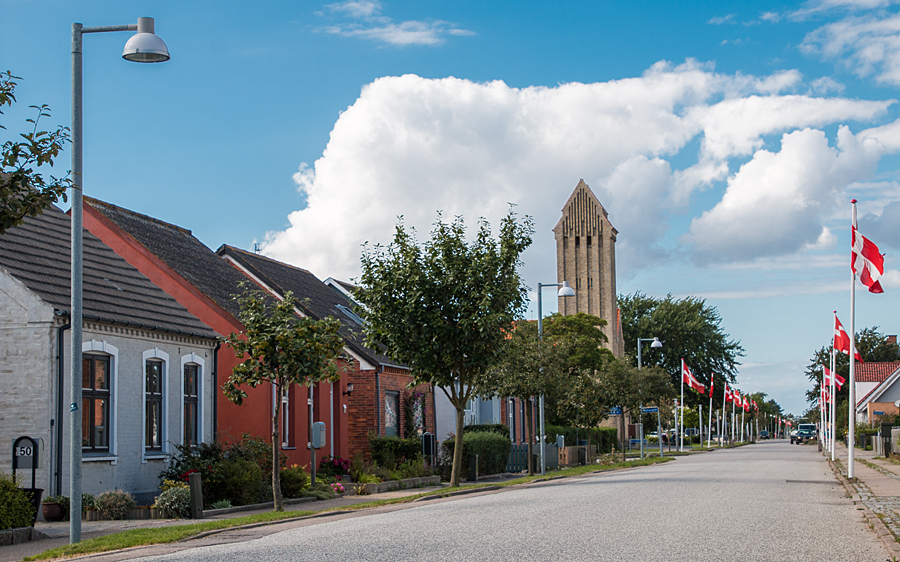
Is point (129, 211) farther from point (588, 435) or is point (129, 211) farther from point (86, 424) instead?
point (588, 435)

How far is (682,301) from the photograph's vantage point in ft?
319

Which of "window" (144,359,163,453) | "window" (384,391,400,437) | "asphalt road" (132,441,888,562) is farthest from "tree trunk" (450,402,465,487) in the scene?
"window" (144,359,163,453)

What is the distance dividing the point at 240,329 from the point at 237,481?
7657mm

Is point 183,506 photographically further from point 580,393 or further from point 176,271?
point 580,393

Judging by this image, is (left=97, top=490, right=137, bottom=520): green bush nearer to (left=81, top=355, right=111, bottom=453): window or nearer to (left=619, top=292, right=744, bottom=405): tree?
(left=81, top=355, right=111, bottom=453): window

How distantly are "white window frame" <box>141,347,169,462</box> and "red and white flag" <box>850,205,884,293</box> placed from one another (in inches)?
669

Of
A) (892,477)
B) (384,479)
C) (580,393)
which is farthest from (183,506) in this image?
(580,393)

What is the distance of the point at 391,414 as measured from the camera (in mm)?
31000

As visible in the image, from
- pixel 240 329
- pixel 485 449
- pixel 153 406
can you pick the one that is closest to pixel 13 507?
pixel 153 406

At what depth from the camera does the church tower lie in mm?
101938

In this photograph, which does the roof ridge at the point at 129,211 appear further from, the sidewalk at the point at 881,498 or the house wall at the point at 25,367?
the sidewalk at the point at 881,498

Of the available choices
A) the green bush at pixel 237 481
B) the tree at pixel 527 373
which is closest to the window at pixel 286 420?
the green bush at pixel 237 481

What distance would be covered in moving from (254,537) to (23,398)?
668 centimetres

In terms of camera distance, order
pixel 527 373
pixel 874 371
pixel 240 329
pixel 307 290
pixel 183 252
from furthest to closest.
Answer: pixel 874 371
pixel 307 290
pixel 527 373
pixel 183 252
pixel 240 329
